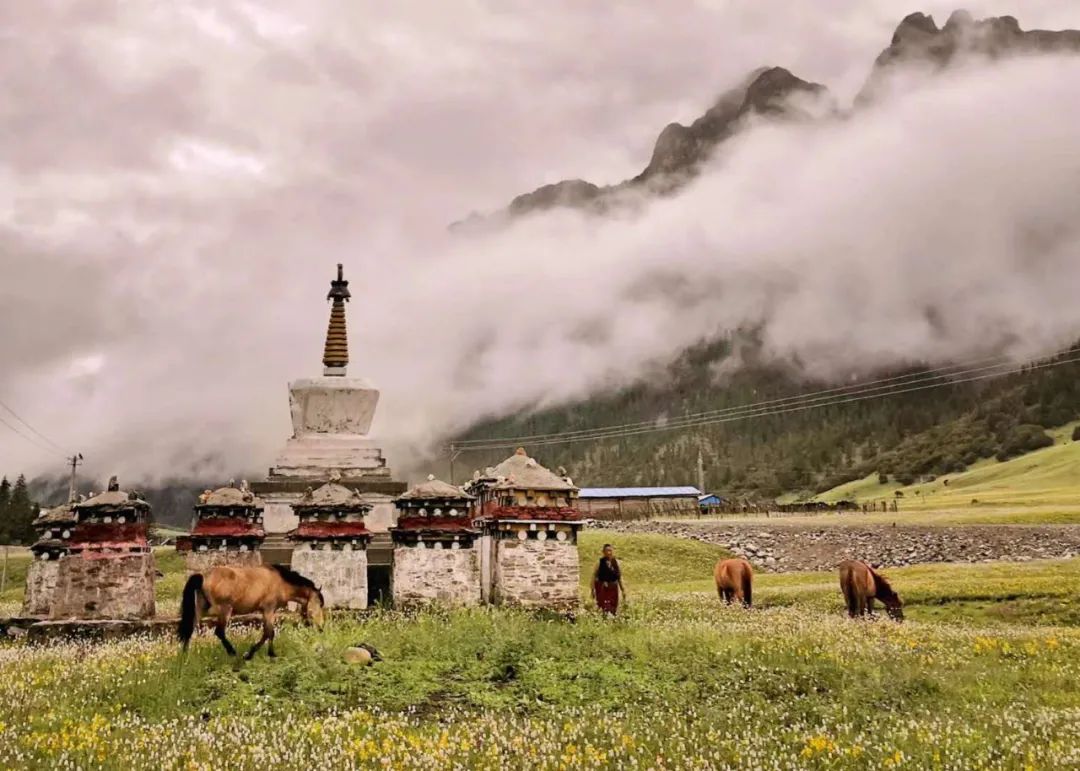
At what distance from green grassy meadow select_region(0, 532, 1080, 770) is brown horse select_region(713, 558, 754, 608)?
616cm

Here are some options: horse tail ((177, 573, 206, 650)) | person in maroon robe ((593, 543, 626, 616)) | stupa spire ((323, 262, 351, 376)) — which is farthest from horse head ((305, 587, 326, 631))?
stupa spire ((323, 262, 351, 376))

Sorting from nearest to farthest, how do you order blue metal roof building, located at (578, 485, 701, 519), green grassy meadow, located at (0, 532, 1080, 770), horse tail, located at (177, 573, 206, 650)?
green grassy meadow, located at (0, 532, 1080, 770) → horse tail, located at (177, 573, 206, 650) → blue metal roof building, located at (578, 485, 701, 519)

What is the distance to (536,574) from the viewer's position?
25.7m

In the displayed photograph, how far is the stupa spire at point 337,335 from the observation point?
4231 centimetres

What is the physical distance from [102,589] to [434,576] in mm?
8870

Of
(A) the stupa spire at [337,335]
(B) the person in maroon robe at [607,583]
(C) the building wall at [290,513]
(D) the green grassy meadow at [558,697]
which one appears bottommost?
(D) the green grassy meadow at [558,697]

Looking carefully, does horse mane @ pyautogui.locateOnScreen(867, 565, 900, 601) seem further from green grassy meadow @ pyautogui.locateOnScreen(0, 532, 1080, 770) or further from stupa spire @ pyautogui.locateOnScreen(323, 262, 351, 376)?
stupa spire @ pyautogui.locateOnScreen(323, 262, 351, 376)

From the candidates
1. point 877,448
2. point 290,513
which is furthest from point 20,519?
point 877,448

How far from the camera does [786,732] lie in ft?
41.7

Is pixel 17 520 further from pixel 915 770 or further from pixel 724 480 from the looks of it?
pixel 724 480

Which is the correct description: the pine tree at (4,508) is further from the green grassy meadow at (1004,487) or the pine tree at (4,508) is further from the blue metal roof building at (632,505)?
the green grassy meadow at (1004,487)

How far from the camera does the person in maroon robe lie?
84.4 ft

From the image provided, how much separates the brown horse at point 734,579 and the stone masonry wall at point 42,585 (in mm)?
22759

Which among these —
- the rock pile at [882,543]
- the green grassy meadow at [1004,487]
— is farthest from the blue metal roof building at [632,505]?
the green grassy meadow at [1004,487]
